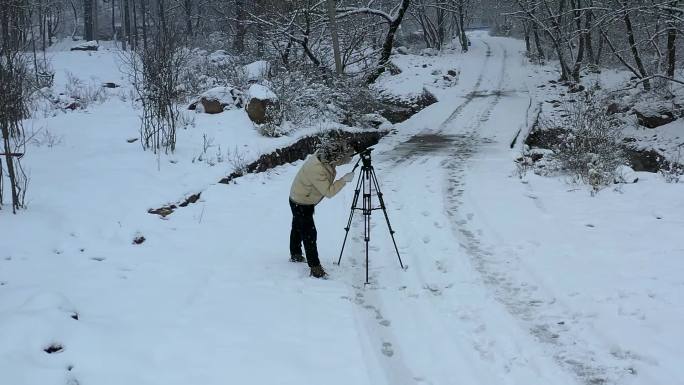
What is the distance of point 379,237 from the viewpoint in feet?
27.7

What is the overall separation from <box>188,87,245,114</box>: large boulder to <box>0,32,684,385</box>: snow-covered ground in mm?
4102

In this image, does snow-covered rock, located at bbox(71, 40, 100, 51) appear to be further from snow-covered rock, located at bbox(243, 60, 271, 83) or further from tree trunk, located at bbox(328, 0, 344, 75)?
tree trunk, located at bbox(328, 0, 344, 75)

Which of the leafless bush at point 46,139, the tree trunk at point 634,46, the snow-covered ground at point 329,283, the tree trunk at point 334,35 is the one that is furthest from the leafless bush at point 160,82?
the tree trunk at point 634,46

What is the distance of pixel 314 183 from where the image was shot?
21.3 feet

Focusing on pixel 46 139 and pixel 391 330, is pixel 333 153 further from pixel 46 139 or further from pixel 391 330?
pixel 46 139

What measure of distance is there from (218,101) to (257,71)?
3375 mm

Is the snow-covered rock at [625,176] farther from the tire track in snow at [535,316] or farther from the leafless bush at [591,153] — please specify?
the tire track in snow at [535,316]

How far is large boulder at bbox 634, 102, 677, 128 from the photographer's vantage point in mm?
21234

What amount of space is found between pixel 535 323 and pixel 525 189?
5.85 metres

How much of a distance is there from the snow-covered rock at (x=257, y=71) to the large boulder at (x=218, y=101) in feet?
5.65

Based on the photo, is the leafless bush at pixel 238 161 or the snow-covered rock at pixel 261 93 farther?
the snow-covered rock at pixel 261 93

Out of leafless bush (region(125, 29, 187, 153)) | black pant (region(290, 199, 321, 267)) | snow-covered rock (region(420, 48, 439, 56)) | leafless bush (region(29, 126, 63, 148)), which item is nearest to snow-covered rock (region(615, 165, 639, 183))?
black pant (region(290, 199, 321, 267))

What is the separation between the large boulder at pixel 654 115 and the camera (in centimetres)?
2123

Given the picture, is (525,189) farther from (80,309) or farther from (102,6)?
(102,6)
